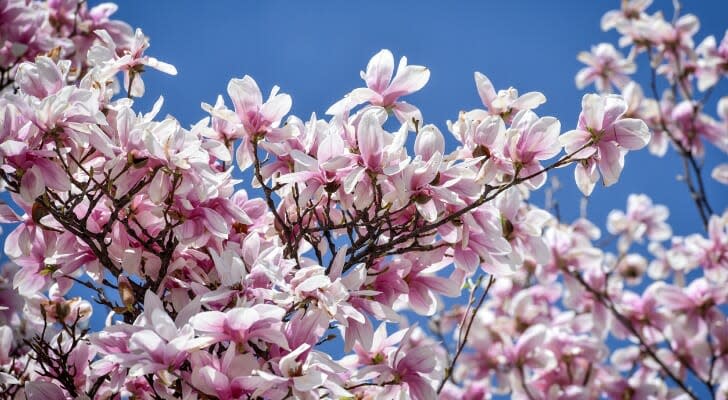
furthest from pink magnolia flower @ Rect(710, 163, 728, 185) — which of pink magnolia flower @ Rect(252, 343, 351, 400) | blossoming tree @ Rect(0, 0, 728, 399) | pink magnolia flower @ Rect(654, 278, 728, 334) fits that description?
pink magnolia flower @ Rect(252, 343, 351, 400)

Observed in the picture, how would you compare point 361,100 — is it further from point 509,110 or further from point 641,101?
point 641,101

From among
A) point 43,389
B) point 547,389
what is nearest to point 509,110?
point 43,389

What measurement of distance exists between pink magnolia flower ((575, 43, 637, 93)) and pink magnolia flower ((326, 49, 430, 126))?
2.75 metres

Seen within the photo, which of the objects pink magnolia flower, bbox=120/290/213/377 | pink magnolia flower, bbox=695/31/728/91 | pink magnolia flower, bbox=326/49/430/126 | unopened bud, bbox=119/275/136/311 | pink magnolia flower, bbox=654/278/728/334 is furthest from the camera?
pink magnolia flower, bbox=695/31/728/91

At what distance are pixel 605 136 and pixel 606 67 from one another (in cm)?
279

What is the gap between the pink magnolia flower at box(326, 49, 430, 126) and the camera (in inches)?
53.7

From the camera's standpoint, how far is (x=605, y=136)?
129cm

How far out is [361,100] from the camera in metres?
1.37

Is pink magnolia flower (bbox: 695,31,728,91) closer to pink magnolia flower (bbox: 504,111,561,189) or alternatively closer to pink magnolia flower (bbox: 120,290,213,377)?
pink magnolia flower (bbox: 504,111,561,189)

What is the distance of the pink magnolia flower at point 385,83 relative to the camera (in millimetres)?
1363

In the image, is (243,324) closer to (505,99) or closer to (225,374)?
(225,374)

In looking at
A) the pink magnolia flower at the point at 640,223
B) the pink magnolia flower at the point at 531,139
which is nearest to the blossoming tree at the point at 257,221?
the pink magnolia flower at the point at 531,139

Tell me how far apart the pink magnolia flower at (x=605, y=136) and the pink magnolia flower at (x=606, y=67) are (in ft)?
8.91

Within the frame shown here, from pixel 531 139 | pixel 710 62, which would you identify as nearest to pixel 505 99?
pixel 531 139
